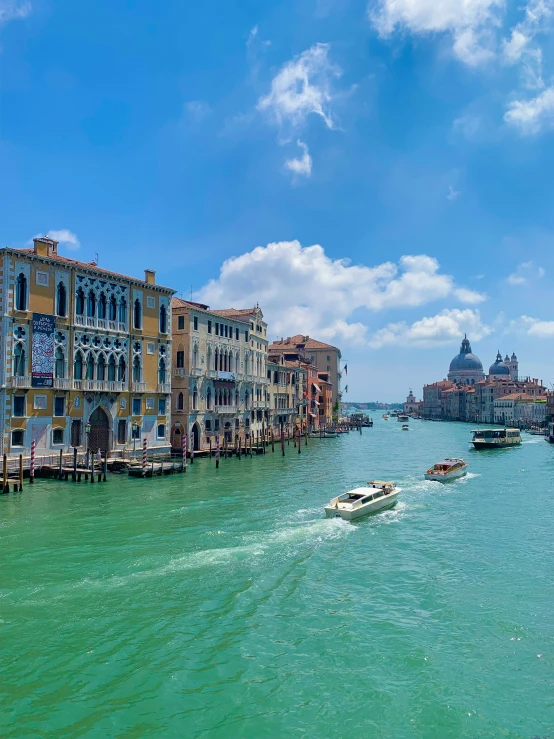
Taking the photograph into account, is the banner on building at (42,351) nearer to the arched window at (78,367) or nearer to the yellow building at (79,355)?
the yellow building at (79,355)

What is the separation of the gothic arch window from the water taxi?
4012cm

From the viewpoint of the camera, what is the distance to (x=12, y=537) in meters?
18.5

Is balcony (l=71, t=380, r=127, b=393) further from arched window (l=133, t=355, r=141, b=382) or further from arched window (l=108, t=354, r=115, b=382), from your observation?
arched window (l=133, t=355, r=141, b=382)

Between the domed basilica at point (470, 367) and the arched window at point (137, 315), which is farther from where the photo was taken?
the domed basilica at point (470, 367)

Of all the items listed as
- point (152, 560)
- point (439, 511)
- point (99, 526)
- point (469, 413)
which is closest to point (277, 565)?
point (152, 560)

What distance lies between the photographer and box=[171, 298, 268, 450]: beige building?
44.9m

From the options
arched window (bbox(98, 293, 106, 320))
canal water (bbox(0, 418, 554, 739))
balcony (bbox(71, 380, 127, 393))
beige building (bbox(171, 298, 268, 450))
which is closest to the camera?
canal water (bbox(0, 418, 554, 739))

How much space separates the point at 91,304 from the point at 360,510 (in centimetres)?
2140

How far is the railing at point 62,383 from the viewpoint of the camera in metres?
33.6

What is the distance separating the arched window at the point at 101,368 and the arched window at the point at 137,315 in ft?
11.2

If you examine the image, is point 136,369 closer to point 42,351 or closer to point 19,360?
point 42,351

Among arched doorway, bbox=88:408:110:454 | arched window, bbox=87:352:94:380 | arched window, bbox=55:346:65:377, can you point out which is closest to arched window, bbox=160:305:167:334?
arched window, bbox=87:352:94:380

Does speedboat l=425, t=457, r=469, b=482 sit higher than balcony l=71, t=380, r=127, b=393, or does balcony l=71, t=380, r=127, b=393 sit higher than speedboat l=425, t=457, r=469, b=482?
balcony l=71, t=380, r=127, b=393

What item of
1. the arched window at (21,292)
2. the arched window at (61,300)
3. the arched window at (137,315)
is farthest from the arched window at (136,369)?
the arched window at (21,292)
